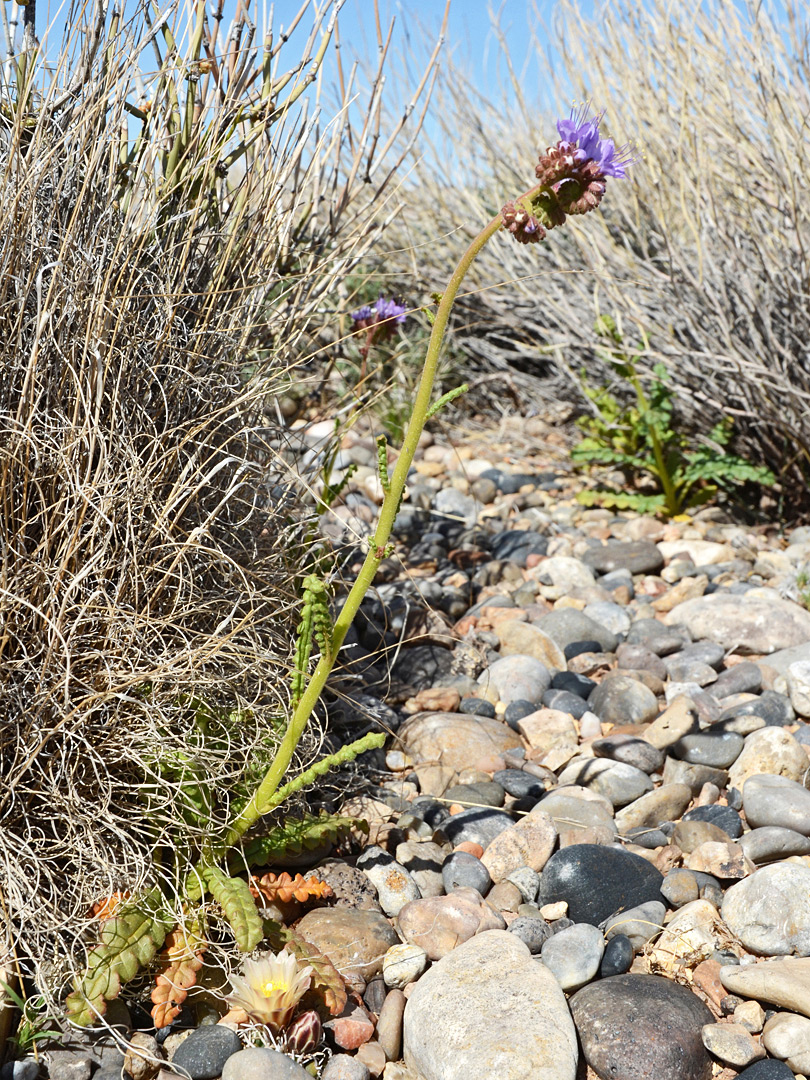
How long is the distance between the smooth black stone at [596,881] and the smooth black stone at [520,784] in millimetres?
277

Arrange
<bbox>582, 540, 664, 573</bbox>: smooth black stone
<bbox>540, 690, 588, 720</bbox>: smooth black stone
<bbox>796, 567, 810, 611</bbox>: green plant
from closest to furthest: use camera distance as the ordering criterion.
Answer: <bbox>540, 690, 588, 720</bbox>: smooth black stone < <bbox>796, 567, 810, 611</bbox>: green plant < <bbox>582, 540, 664, 573</bbox>: smooth black stone

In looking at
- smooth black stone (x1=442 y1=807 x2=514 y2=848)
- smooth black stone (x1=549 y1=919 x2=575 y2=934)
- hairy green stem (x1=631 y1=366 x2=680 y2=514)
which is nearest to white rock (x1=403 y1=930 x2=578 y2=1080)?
smooth black stone (x1=549 y1=919 x2=575 y2=934)

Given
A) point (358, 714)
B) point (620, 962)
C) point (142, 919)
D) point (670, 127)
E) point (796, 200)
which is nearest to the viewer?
point (142, 919)

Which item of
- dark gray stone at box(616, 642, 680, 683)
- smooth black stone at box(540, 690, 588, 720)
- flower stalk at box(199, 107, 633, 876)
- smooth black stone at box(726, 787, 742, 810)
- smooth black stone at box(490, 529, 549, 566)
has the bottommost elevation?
smooth black stone at box(726, 787, 742, 810)

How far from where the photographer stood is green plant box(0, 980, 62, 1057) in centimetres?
A: 150

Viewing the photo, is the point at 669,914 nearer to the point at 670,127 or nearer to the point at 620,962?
the point at 620,962

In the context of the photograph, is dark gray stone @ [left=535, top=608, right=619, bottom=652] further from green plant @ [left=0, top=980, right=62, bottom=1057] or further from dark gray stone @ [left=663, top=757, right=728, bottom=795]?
green plant @ [left=0, top=980, right=62, bottom=1057]

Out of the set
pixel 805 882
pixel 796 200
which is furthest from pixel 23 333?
pixel 796 200

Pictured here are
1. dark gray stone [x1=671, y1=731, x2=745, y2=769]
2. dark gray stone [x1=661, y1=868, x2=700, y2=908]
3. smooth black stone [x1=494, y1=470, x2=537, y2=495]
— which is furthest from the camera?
smooth black stone [x1=494, y1=470, x2=537, y2=495]

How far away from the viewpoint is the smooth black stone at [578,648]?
2.91 metres

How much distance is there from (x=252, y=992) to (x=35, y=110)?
71.4 inches

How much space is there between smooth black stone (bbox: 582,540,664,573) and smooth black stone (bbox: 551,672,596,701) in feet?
2.80

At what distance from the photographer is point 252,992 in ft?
4.87

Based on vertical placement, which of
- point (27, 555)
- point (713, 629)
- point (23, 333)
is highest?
point (23, 333)
